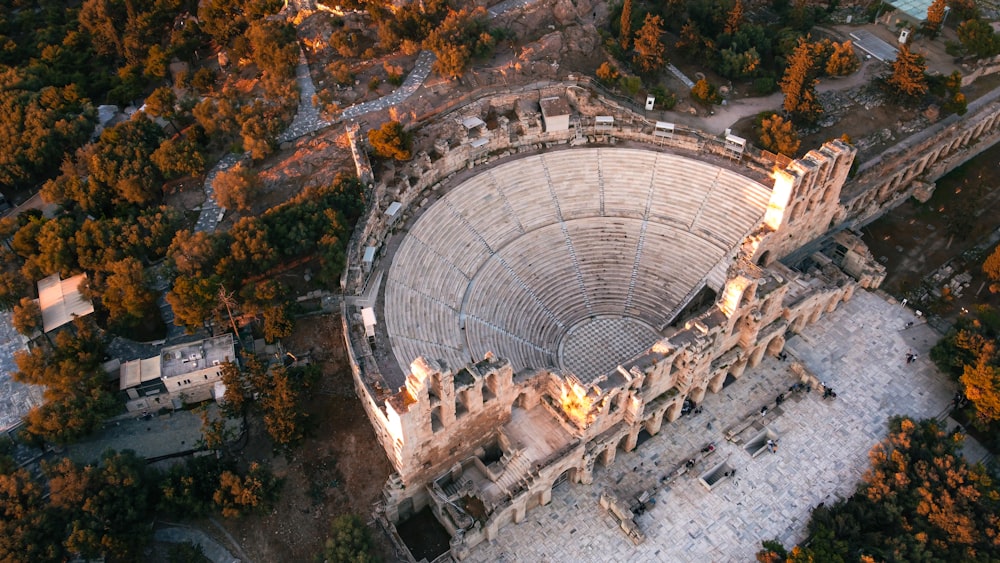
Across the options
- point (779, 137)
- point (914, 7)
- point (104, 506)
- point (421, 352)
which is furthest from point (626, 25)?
point (104, 506)

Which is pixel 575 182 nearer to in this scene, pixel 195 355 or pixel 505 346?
pixel 505 346

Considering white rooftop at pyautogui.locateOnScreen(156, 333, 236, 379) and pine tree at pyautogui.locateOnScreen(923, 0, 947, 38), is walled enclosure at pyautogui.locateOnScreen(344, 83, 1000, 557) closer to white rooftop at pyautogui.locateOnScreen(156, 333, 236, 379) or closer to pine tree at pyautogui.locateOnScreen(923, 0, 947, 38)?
white rooftop at pyautogui.locateOnScreen(156, 333, 236, 379)

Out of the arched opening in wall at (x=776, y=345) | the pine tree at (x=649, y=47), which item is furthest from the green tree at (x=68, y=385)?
the pine tree at (x=649, y=47)

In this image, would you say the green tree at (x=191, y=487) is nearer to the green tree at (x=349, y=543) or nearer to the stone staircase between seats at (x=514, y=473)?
the green tree at (x=349, y=543)

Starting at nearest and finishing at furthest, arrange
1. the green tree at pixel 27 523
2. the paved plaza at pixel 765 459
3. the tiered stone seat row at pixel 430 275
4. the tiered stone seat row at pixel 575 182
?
the green tree at pixel 27 523, the paved plaza at pixel 765 459, the tiered stone seat row at pixel 430 275, the tiered stone seat row at pixel 575 182

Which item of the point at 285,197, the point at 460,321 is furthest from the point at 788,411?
the point at 285,197

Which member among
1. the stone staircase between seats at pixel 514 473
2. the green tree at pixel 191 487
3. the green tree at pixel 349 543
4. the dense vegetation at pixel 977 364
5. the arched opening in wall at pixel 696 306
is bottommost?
the dense vegetation at pixel 977 364

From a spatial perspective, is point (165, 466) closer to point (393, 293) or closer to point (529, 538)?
point (393, 293)
